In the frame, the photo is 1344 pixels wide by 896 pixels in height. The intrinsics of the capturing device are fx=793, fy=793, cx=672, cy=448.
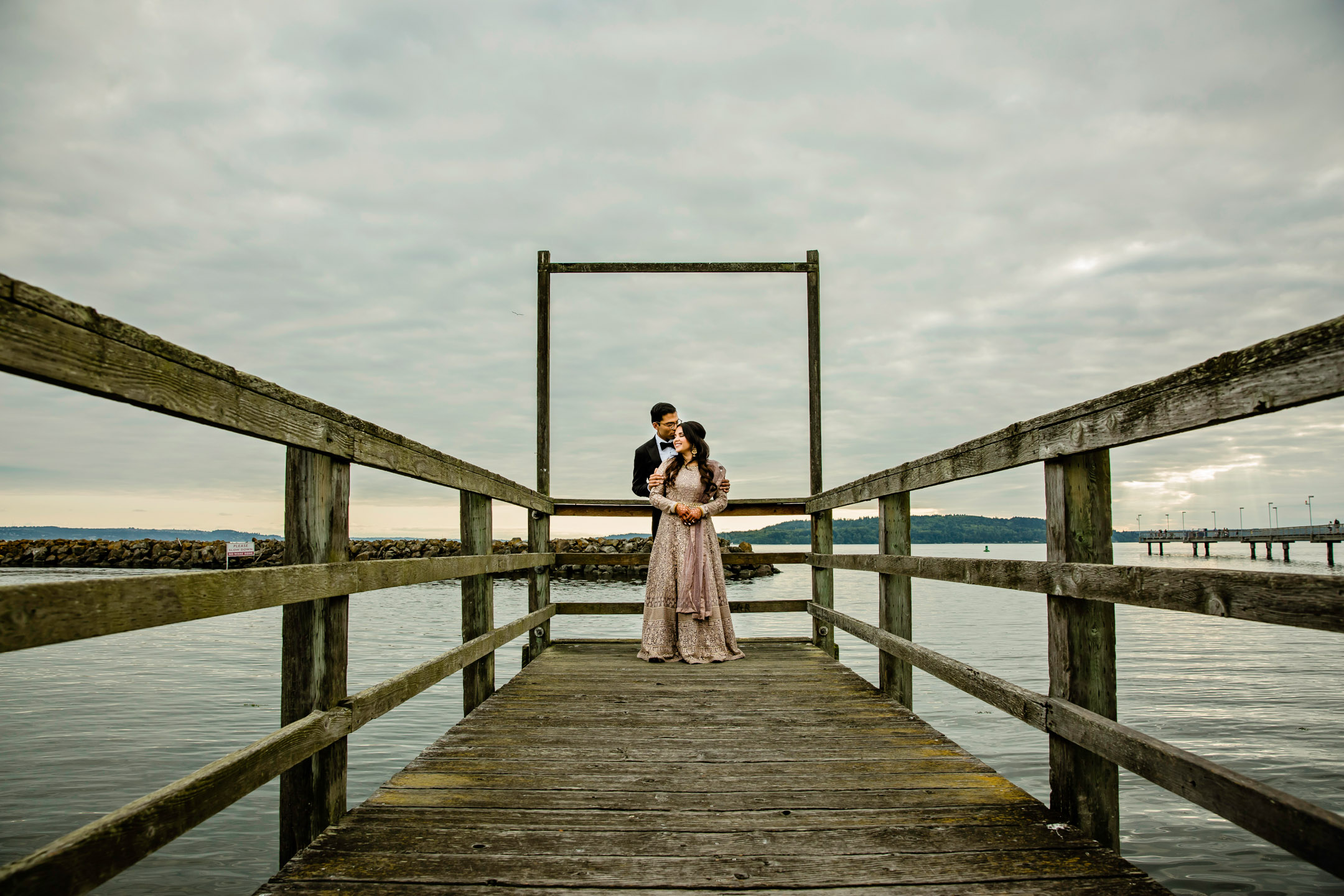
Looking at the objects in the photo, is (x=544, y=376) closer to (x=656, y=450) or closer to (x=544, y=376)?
(x=544, y=376)

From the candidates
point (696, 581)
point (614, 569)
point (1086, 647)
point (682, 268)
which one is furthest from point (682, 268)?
point (614, 569)

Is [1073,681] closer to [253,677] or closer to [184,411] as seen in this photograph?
[184,411]

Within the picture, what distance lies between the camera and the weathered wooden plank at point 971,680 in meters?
2.63

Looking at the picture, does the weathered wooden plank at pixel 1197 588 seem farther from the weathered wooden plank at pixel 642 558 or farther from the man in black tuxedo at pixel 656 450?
the weathered wooden plank at pixel 642 558

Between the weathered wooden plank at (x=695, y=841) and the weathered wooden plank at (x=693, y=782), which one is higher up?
the weathered wooden plank at (x=695, y=841)

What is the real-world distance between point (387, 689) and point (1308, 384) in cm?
271

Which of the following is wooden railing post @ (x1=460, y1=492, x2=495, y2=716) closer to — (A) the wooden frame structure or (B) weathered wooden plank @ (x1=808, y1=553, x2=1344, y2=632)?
(A) the wooden frame structure

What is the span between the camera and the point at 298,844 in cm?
232

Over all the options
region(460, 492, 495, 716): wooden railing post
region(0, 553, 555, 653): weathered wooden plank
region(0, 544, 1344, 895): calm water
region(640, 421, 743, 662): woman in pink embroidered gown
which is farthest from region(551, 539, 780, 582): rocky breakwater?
region(0, 553, 555, 653): weathered wooden plank

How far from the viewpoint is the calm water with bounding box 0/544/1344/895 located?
4246 millimetres

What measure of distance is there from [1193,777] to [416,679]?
2.51 metres

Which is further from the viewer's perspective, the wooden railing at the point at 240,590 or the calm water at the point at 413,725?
the calm water at the point at 413,725

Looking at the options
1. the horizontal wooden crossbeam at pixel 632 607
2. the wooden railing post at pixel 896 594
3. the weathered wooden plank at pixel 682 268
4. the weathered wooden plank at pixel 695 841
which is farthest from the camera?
the weathered wooden plank at pixel 682 268

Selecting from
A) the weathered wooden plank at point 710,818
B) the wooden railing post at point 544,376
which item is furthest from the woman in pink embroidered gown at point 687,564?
the weathered wooden plank at point 710,818
